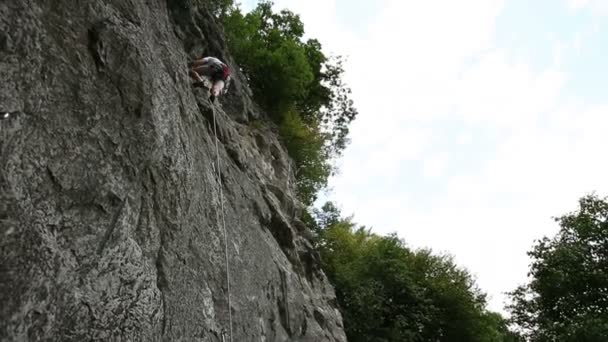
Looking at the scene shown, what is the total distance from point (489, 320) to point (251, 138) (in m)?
14.2

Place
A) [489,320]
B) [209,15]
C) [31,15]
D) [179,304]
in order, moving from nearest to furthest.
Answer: [31,15] → [179,304] → [209,15] → [489,320]

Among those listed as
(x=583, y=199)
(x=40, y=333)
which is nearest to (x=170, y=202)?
(x=40, y=333)

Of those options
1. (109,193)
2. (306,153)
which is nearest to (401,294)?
(306,153)

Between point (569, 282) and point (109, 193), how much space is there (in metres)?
21.2

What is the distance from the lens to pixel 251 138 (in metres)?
13.5

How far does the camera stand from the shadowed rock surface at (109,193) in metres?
3.67

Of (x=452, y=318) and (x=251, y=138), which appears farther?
(x=452, y=318)

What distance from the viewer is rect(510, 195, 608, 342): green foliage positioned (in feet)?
64.2

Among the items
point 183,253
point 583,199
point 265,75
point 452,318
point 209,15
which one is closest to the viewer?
point 183,253

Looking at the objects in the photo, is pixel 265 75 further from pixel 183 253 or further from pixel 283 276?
pixel 183 253

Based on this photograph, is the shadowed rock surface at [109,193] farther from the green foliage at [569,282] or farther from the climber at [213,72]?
the green foliage at [569,282]

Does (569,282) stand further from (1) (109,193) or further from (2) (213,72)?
(1) (109,193)

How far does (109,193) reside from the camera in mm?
4605

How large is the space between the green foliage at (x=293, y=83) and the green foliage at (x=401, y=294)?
12.5 feet
